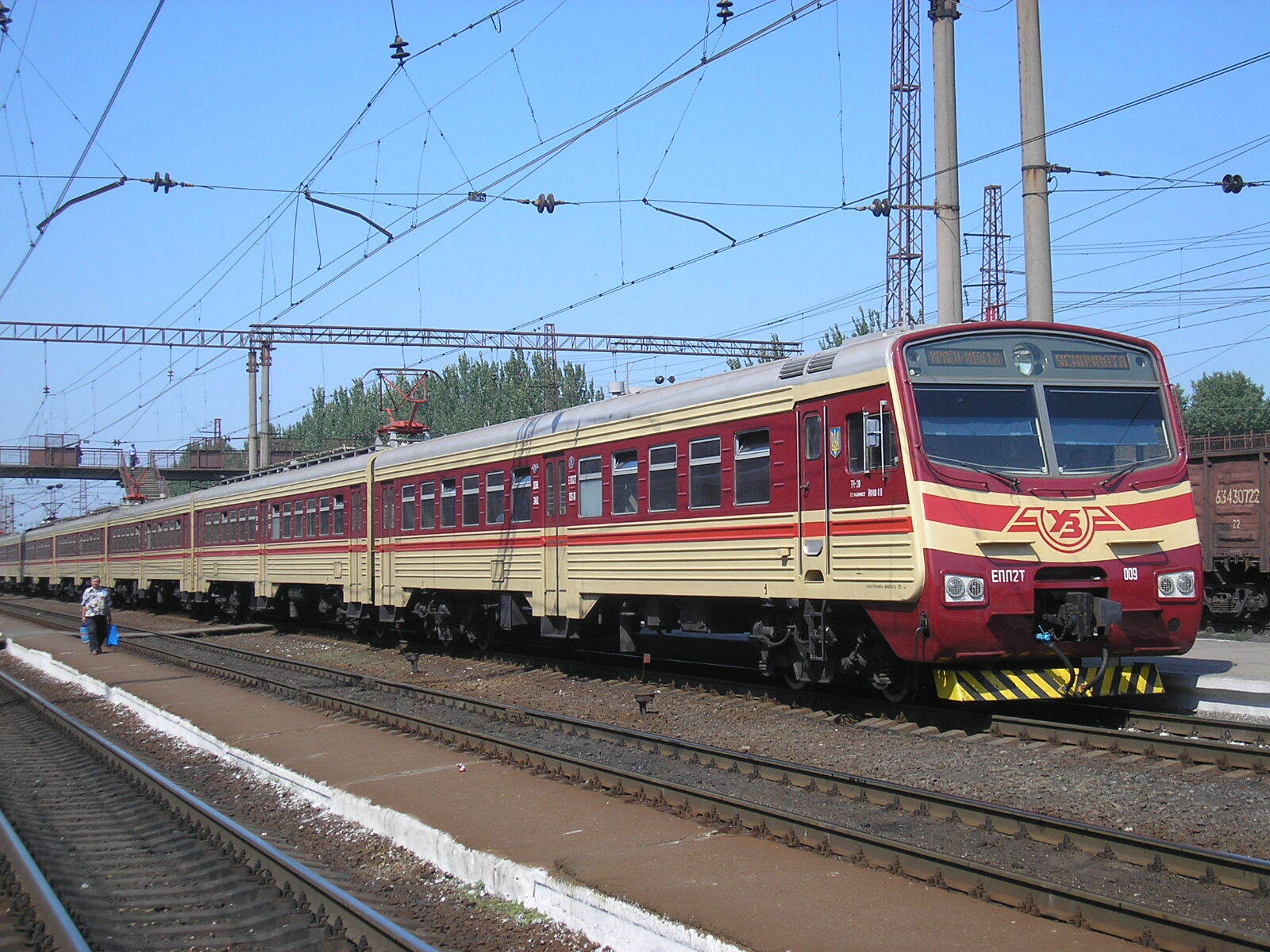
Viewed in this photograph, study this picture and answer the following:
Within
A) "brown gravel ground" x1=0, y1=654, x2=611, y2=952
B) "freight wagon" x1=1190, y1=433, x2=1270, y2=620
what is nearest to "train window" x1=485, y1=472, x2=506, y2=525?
"brown gravel ground" x1=0, y1=654, x2=611, y2=952

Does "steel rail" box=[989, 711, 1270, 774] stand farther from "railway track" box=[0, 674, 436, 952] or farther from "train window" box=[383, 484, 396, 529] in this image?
"train window" box=[383, 484, 396, 529]

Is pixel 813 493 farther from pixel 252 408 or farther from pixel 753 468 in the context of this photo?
pixel 252 408

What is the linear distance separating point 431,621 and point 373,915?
15.5 meters

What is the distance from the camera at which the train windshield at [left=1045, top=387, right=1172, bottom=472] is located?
1102 cm

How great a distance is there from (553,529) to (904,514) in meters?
7.04

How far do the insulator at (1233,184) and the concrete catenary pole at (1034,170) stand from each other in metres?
3.26

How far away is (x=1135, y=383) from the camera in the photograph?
11594 millimetres

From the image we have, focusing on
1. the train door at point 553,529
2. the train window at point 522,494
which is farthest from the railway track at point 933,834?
the train window at point 522,494

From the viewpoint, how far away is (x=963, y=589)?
1030 cm

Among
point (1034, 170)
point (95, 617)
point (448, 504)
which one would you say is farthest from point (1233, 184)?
point (95, 617)

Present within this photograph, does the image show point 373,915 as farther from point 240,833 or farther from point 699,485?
point 699,485

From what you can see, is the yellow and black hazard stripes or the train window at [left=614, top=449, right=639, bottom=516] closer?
the yellow and black hazard stripes

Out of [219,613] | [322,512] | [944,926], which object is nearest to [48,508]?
[219,613]

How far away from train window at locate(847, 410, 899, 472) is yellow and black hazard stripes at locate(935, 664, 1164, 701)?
1964 millimetres
